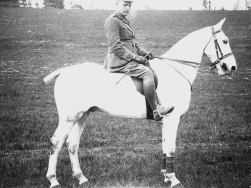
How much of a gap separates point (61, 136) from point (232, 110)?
8221 mm

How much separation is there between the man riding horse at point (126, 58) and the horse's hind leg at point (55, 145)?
1.51 meters

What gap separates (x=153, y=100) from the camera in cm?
635

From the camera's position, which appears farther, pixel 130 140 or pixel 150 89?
pixel 130 140

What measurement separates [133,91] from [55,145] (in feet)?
6.55

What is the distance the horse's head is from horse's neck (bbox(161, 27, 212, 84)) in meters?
0.13

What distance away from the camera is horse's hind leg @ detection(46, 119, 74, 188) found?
6.44m

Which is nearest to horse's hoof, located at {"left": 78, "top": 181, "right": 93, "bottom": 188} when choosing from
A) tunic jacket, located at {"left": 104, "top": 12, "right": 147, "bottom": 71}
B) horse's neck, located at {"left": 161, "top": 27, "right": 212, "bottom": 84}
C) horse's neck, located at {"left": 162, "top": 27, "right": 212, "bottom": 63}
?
tunic jacket, located at {"left": 104, "top": 12, "right": 147, "bottom": 71}

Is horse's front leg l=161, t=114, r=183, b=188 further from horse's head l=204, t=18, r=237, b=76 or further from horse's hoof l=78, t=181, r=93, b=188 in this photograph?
horse's hoof l=78, t=181, r=93, b=188

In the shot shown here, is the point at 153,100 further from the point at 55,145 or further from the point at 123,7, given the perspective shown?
the point at 55,145

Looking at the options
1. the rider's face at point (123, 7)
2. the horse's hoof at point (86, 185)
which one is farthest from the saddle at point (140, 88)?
the horse's hoof at point (86, 185)

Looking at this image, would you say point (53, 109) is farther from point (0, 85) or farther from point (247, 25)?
point (247, 25)

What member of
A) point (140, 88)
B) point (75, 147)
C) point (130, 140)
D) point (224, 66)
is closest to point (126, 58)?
point (140, 88)

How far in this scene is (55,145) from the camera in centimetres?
656

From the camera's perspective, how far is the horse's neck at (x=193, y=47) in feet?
22.3
